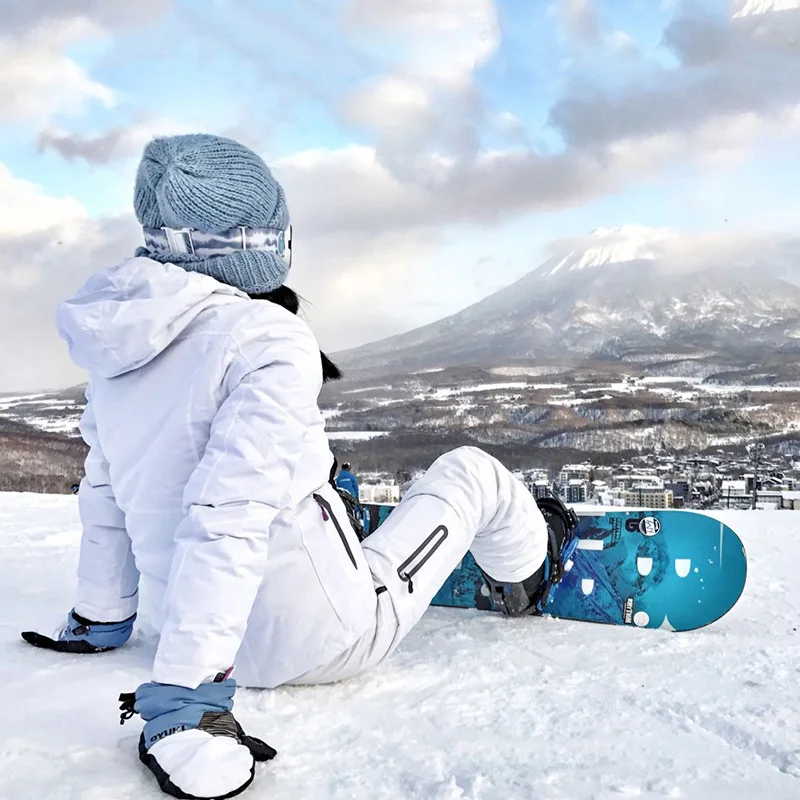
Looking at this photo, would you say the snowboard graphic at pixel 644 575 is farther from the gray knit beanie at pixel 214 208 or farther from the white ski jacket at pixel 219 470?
the gray knit beanie at pixel 214 208

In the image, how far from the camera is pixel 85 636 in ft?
5.61

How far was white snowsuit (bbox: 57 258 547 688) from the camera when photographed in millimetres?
1074

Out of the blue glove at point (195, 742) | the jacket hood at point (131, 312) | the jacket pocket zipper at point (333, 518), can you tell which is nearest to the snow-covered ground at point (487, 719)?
the blue glove at point (195, 742)

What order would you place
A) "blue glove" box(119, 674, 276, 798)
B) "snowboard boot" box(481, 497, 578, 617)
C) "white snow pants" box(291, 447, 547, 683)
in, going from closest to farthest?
"blue glove" box(119, 674, 276, 798) < "white snow pants" box(291, 447, 547, 683) < "snowboard boot" box(481, 497, 578, 617)

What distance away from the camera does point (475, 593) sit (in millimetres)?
2211

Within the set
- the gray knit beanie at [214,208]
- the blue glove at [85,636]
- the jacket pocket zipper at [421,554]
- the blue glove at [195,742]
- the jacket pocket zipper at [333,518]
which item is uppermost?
the gray knit beanie at [214,208]

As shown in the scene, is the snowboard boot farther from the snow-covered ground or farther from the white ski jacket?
the white ski jacket

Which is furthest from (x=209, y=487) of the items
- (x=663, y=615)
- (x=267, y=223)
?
(x=663, y=615)

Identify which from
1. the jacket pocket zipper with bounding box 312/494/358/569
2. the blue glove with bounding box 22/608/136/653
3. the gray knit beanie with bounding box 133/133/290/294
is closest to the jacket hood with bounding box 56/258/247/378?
the gray knit beanie with bounding box 133/133/290/294

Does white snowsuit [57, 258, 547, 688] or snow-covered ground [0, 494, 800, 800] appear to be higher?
white snowsuit [57, 258, 547, 688]

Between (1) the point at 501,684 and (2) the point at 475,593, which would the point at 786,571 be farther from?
(1) the point at 501,684

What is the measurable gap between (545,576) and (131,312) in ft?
4.05

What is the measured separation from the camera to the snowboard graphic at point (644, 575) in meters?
2.10

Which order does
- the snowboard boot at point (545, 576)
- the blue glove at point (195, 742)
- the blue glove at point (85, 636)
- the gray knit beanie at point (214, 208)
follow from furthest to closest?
1. the snowboard boot at point (545, 576)
2. the blue glove at point (85, 636)
3. the gray knit beanie at point (214, 208)
4. the blue glove at point (195, 742)
